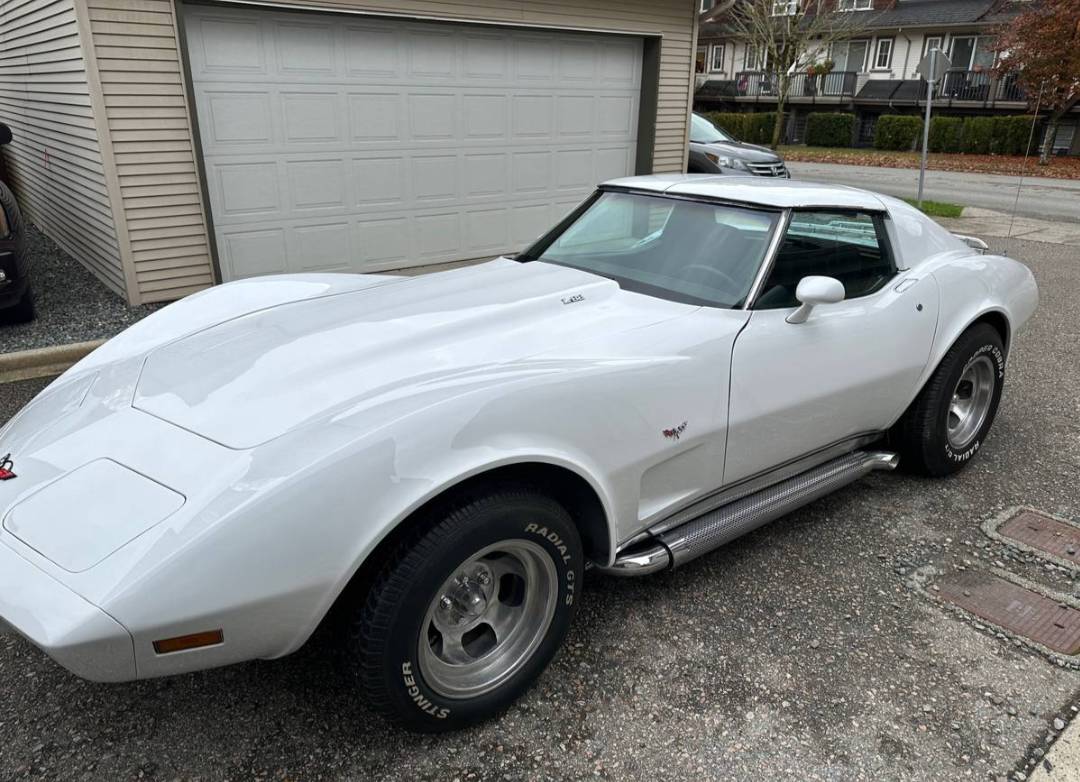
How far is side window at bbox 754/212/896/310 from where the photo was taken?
10.6 ft

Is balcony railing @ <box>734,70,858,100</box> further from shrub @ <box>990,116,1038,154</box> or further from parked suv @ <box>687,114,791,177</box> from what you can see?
parked suv @ <box>687,114,791,177</box>

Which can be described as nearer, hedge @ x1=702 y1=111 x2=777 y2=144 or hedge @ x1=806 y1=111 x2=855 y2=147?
hedge @ x1=806 y1=111 x2=855 y2=147

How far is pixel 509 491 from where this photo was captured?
93.2 inches

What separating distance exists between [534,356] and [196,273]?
217 inches

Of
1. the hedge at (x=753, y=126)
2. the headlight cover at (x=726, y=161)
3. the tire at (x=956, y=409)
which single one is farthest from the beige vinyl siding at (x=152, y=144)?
the hedge at (x=753, y=126)

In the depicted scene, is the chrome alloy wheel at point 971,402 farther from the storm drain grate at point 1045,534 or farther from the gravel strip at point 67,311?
the gravel strip at point 67,311

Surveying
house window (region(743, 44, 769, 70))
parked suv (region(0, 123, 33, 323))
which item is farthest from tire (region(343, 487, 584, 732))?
house window (region(743, 44, 769, 70))

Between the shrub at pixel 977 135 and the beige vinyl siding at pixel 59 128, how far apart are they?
28.6m

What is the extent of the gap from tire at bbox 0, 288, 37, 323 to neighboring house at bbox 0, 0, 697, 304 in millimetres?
744

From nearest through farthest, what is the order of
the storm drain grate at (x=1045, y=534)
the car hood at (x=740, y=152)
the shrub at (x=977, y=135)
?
1. the storm drain grate at (x=1045, y=534)
2. the car hood at (x=740, y=152)
3. the shrub at (x=977, y=135)

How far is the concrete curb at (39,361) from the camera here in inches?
217

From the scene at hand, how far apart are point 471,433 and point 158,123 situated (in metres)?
5.69

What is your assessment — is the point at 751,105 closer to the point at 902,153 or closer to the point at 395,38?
the point at 902,153

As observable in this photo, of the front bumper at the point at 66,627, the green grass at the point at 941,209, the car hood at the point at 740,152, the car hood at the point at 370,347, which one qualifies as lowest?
the green grass at the point at 941,209
